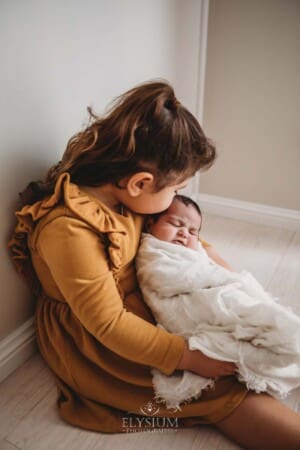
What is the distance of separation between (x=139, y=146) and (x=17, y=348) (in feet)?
2.12

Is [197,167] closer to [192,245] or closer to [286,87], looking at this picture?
[192,245]

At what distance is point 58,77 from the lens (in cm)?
104

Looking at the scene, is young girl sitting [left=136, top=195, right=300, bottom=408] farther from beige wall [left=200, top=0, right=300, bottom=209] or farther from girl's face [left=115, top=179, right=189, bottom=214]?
beige wall [left=200, top=0, right=300, bottom=209]

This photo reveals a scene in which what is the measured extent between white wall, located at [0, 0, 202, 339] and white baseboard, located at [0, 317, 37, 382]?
0.08ft

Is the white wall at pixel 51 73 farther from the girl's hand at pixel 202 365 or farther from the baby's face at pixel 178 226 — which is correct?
the girl's hand at pixel 202 365

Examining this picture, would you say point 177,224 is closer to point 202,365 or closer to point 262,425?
point 202,365

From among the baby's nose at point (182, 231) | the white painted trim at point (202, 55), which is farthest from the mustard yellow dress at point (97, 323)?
the white painted trim at point (202, 55)

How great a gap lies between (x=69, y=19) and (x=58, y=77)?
0.14 m

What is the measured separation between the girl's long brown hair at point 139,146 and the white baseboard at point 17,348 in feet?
1.25

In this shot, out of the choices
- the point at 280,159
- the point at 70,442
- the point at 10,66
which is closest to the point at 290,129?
the point at 280,159

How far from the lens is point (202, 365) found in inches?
36.2

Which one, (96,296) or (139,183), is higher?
(139,183)

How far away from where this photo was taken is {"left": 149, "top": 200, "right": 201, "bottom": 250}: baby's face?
3.63 feet

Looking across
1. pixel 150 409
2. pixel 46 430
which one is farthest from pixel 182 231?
pixel 46 430
